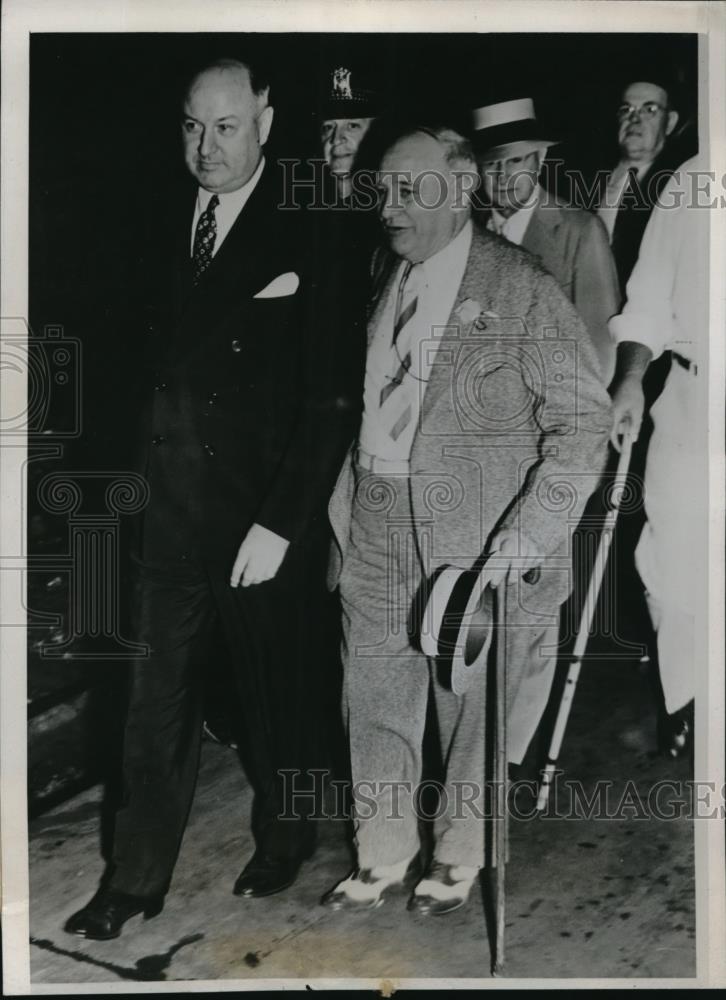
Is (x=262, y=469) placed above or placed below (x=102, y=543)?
above

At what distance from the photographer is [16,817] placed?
10.9 feet

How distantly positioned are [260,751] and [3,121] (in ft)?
6.00

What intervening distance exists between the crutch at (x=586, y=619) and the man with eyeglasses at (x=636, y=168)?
0.48 meters

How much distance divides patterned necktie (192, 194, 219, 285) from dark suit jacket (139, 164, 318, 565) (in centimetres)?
3

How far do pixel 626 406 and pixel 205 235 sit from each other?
121 cm

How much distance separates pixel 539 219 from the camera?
3252mm

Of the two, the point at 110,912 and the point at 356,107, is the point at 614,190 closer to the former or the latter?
the point at 356,107

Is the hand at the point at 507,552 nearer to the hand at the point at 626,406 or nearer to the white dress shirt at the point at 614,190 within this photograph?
the hand at the point at 626,406

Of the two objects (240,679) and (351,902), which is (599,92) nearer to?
(240,679)

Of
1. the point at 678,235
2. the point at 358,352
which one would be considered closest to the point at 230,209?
the point at 358,352

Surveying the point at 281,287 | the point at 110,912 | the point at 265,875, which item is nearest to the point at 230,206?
the point at 281,287

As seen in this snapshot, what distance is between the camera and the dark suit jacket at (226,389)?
3.24 m

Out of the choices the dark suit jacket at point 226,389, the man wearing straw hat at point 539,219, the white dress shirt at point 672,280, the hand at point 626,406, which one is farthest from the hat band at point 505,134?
the hand at point 626,406

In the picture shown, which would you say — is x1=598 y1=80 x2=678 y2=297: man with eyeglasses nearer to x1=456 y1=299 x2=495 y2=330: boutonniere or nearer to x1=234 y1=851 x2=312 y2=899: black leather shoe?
x1=456 y1=299 x2=495 y2=330: boutonniere
